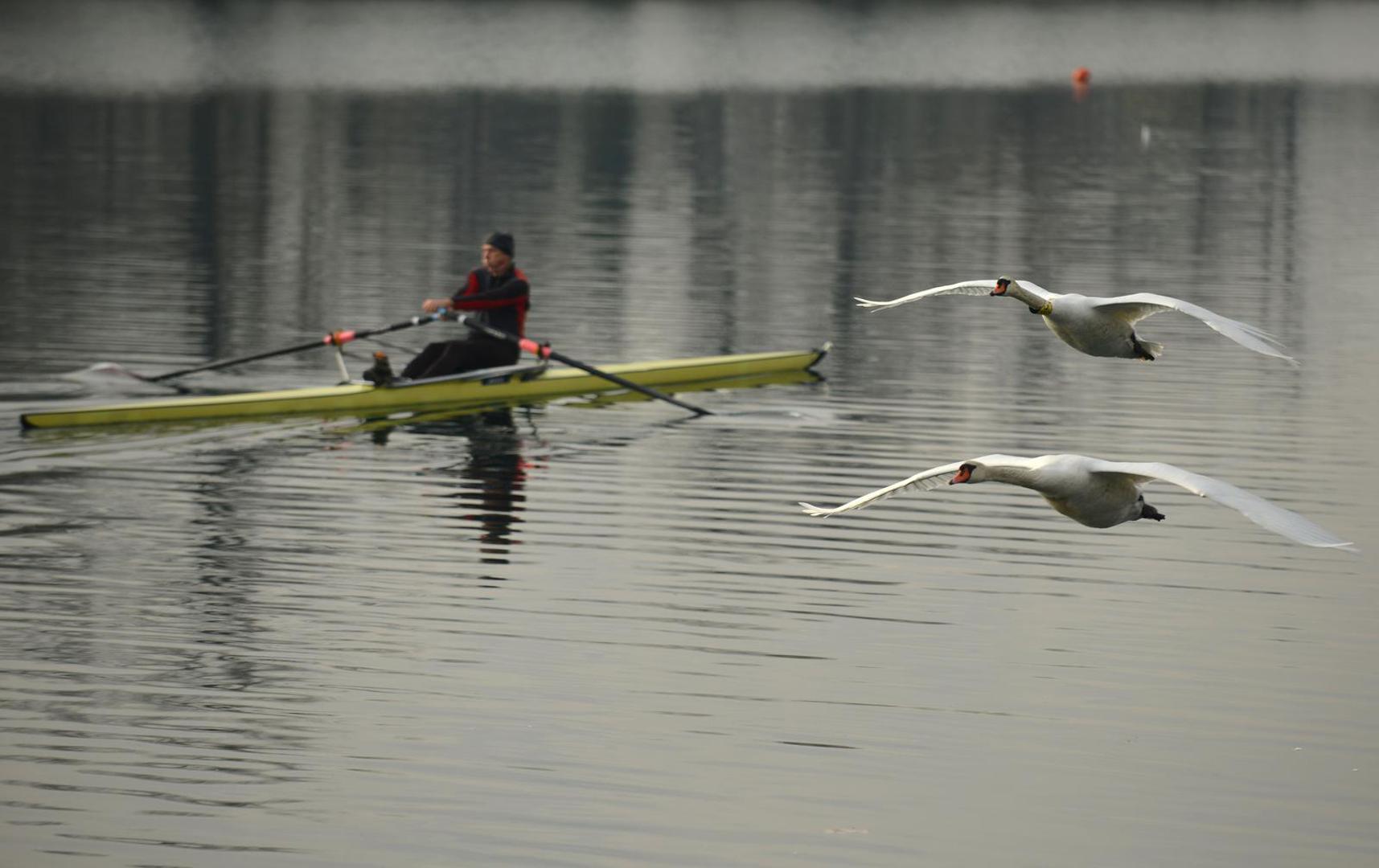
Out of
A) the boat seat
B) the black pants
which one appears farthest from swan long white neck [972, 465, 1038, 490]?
the black pants

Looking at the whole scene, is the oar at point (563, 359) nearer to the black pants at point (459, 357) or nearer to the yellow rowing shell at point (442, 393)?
the black pants at point (459, 357)

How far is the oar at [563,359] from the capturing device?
22719 millimetres

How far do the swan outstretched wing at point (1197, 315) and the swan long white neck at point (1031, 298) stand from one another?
0.75 feet

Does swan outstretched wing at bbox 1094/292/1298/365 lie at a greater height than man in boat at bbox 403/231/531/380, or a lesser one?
greater

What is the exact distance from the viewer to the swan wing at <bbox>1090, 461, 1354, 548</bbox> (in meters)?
8.16

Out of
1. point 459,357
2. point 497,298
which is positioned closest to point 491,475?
point 497,298

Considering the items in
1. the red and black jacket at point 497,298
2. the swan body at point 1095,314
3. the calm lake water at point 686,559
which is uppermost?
the swan body at point 1095,314

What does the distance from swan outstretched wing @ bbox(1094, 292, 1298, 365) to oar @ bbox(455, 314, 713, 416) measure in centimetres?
1259

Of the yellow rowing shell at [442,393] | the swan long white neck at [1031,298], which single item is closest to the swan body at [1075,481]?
the swan long white neck at [1031,298]

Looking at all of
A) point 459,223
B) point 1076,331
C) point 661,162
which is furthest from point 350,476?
point 661,162

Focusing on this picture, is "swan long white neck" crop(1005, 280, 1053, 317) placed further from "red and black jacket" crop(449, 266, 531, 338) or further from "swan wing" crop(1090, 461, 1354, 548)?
"red and black jacket" crop(449, 266, 531, 338)

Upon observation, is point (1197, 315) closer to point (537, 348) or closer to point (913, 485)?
point (913, 485)

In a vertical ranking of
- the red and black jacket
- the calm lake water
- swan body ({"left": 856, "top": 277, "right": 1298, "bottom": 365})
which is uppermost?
swan body ({"left": 856, "top": 277, "right": 1298, "bottom": 365})

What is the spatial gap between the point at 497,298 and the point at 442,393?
1.18 metres
